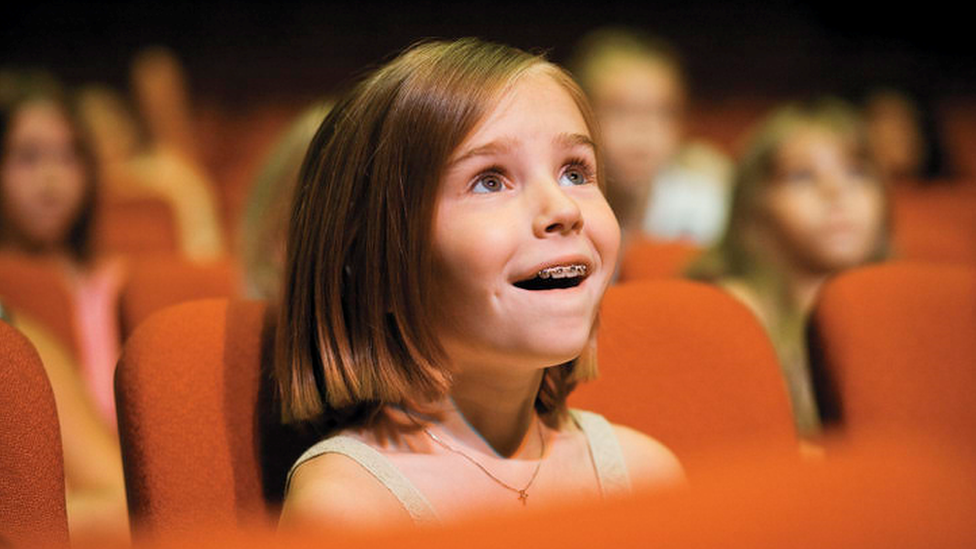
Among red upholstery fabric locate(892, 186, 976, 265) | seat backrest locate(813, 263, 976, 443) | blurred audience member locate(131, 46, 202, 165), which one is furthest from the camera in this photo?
blurred audience member locate(131, 46, 202, 165)

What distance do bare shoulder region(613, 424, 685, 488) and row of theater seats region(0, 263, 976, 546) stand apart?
0.03 m

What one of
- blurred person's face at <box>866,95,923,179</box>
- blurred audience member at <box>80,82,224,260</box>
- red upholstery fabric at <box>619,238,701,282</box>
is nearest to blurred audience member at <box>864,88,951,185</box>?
blurred person's face at <box>866,95,923,179</box>

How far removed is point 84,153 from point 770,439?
4.35 ft

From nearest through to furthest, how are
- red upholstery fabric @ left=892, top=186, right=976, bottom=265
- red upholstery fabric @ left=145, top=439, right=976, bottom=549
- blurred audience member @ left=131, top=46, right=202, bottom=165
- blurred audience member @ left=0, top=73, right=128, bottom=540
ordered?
1. red upholstery fabric @ left=145, top=439, right=976, bottom=549
2. blurred audience member @ left=0, top=73, right=128, bottom=540
3. red upholstery fabric @ left=892, top=186, right=976, bottom=265
4. blurred audience member @ left=131, top=46, right=202, bottom=165

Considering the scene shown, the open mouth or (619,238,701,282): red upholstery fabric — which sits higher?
the open mouth

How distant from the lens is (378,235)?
67 cm

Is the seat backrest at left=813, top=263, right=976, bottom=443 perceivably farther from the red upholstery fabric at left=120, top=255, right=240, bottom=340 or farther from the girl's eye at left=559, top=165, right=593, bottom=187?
the red upholstery fabric at left=120, top=255, right=240, bottom=340

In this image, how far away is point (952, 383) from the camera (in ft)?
3.23

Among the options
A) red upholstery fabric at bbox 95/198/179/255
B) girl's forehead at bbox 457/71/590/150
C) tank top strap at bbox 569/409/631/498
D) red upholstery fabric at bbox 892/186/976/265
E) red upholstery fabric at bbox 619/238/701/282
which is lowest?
red upholstery fabric at bbox 892/186/976/265

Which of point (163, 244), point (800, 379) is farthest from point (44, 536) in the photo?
point (163, 244)

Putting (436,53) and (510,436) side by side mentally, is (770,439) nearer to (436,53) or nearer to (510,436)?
(510,436)

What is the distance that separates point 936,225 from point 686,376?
160cm

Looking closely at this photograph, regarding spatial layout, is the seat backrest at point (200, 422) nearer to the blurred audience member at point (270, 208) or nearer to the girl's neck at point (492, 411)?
the girl's neck at point (492, 411)

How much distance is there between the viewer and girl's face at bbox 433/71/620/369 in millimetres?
634
